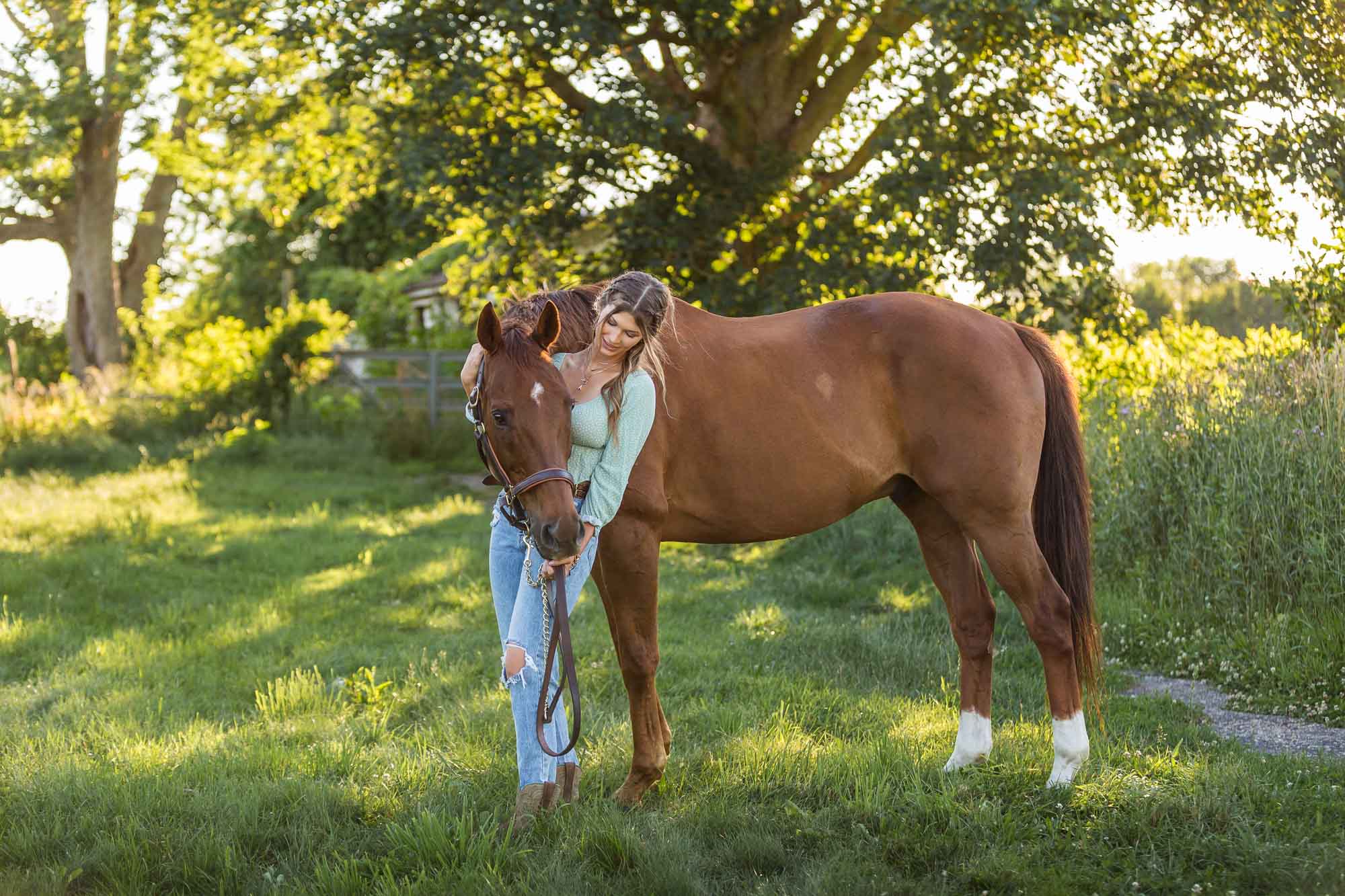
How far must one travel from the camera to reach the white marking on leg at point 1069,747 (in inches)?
146

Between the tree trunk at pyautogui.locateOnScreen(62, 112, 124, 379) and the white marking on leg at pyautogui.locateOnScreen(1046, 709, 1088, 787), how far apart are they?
759 inches

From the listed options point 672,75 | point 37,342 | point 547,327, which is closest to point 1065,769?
point 547,327

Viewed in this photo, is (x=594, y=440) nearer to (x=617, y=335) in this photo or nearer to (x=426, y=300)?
(x=617, y=335)

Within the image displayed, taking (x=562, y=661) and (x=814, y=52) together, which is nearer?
(x=562, y=661)

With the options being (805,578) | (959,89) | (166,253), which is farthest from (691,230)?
(166,253)

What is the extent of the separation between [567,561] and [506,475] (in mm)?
327

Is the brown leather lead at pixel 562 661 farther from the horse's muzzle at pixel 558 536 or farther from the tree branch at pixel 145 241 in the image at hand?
the tree branch at pixel 145 241

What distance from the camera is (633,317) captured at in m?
3.42

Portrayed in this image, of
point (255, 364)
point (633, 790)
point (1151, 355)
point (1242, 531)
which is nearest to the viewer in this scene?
point (633, 790)

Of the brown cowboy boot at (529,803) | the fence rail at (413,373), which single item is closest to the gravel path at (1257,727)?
the brown cowboy boot at (529,803)

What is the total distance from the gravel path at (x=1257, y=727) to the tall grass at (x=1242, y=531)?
110 mm

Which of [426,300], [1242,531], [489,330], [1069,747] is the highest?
[426,300]

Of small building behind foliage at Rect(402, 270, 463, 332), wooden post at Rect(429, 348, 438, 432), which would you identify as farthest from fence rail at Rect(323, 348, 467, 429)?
small building behind foliage at Rect(402, 270, 463, 332)

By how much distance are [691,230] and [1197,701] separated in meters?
7.09
